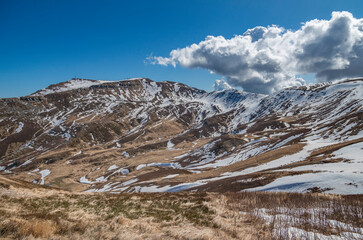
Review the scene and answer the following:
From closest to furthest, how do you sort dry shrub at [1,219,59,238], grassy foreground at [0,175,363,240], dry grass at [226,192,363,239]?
1. dry shrub at [1,219,59,238]
2. grassy foreground at [0,175,363,240]
3. dry grass at [226,192,363,239]

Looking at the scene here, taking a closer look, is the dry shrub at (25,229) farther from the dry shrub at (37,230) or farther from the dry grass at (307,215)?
the dry grass at (307,215)

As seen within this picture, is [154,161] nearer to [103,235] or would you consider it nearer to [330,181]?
[330,181]

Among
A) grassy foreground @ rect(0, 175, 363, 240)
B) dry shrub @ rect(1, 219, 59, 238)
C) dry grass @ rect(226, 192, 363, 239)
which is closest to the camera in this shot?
dry shrub @ rect(1, 219, 59, 238)

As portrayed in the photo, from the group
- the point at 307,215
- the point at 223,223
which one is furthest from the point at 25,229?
the point at 307,215

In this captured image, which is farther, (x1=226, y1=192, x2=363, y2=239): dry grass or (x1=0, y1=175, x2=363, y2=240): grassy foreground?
(x1=226, y1=192, x2=363, y2=239): dry grass

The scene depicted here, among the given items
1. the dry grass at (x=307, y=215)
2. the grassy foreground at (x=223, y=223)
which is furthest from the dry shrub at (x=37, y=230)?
the dry grass at (x=307, y=215)

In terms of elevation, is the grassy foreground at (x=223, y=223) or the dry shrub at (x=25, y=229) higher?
the dry shrub at (x=25, y=229)

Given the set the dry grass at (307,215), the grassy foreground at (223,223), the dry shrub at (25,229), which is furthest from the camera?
the dry grass at (307,215)

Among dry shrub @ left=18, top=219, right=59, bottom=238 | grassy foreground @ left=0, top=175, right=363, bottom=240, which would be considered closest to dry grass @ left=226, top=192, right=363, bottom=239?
grassy foreground @ left=0, top=175, right=363, bottom=240

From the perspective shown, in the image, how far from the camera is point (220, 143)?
13388cm

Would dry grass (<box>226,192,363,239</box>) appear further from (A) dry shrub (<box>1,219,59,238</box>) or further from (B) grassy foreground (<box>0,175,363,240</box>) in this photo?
(A) dry shrub (<box>1,219,59,238</box>)

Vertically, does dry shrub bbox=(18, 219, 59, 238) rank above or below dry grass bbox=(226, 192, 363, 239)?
above

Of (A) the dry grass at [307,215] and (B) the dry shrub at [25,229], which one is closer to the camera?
(B) the dry shrub at [25,229]

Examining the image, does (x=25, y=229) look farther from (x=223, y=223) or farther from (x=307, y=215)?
(x=307, y=215)
